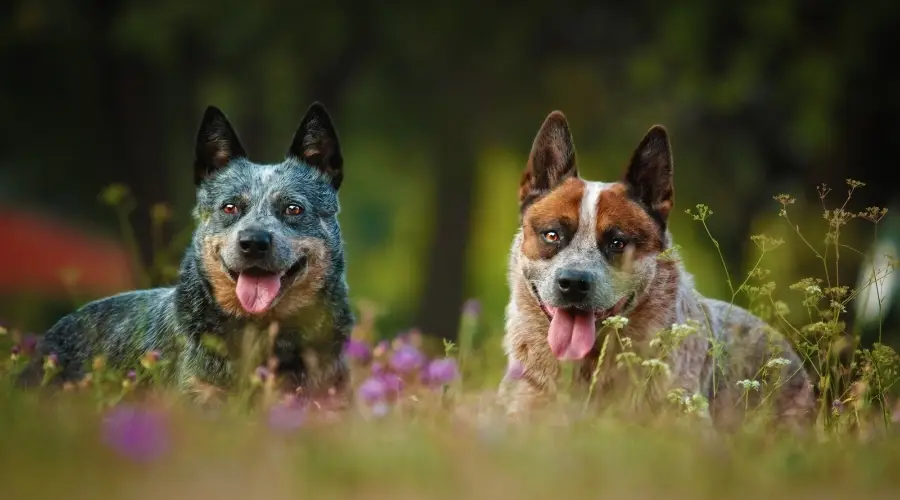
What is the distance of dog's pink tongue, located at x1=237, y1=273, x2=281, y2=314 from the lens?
5.83m

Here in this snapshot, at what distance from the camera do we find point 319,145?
21.4ft

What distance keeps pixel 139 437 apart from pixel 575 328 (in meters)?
2.77

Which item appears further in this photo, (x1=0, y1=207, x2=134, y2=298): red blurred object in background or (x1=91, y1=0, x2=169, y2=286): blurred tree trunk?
(x1=0, y1=207, x2=134, y2=298): red blurred object in background

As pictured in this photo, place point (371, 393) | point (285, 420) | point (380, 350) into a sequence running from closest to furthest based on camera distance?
1. point (285, 420)
2. point (371, 393)
3. point (380, 350)

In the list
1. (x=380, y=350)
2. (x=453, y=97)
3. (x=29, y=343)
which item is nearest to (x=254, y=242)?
(x=380, y=350)

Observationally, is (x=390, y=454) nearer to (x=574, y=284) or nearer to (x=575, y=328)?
(x=574, y=284)

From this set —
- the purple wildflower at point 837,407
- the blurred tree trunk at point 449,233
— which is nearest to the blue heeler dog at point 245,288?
the purple wildflower at point 837,407

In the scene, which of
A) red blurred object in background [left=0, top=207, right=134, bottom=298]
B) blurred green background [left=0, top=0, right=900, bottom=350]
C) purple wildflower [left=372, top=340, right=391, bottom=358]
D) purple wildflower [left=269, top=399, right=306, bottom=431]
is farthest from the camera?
red blurred object in background [left=0, top=207, right=134, bottom=298]

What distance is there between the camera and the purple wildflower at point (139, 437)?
11.8 ft

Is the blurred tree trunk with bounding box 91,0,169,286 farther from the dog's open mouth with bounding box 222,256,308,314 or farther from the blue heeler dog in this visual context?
the dog's open mouth with bounding box 222,256,308,314

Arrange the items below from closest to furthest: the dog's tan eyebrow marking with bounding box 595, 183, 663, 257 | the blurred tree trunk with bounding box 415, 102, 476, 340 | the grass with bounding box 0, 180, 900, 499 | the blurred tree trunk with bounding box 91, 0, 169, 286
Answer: the grass with bounding box 0, 180, 900, 499, the dog's tan eyebrow marking with bounding box 595, 183, 663, 257, the blurred tree trunk with bounding box 91, 0, 169, 286, the blurred tree trunk with bounding box 415, 102, 476, 340

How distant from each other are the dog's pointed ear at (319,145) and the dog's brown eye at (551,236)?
4.04 feet

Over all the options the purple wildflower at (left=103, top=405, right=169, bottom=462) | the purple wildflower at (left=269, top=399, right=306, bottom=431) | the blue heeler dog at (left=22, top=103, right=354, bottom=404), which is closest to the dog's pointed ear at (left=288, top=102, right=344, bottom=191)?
the blue heeler dog at (left=22, top=103, right=354, bottom=404)

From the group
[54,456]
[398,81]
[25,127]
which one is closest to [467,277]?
[398,81]
